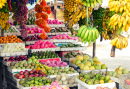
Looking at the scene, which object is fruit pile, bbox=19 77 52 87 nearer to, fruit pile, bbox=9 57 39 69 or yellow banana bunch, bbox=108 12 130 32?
fruit pile, bbox=9 57 39 69

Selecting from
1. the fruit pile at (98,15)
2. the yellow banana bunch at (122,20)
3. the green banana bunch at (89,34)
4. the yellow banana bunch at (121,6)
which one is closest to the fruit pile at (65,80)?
the green banana bunch at (89,34)

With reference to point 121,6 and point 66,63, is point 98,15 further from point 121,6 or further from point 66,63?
point 121,6

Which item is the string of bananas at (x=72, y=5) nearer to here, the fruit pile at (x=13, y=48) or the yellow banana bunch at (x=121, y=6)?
the fruit pile at (x=13, y=48)

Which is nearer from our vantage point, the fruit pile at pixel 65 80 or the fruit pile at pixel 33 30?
the fruit pile at pixel 65 80

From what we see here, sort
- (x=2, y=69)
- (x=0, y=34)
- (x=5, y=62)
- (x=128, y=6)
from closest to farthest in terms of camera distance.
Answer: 1. (x=128, y=6)
2. (x=5, y=62)
3. (x=2, y=69)
4. (x=0, y=34)

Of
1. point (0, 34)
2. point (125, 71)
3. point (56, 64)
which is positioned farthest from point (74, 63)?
point (0, 34)

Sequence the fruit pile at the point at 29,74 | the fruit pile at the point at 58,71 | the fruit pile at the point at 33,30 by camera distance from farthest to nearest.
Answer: the fruit pile at the point at 33,30
the fruit pile at the point at 58,71
the fruit pile at the point at 29,74

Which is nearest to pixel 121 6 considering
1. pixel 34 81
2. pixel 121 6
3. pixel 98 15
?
pixel 121 6

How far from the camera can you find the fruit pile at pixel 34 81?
3.81 m

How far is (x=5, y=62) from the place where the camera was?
5270 millimetres

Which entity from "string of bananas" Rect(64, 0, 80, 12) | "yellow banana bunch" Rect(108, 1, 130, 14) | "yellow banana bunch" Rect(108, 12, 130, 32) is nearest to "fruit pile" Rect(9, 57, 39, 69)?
"yellow banana bunch" Rect(108, 12, 130, 32)

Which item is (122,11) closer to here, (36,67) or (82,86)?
(82,86)

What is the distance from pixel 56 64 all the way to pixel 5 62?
1.27 m

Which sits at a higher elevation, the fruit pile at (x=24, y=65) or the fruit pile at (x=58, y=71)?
the fruit pile at (x=24, y=65)
